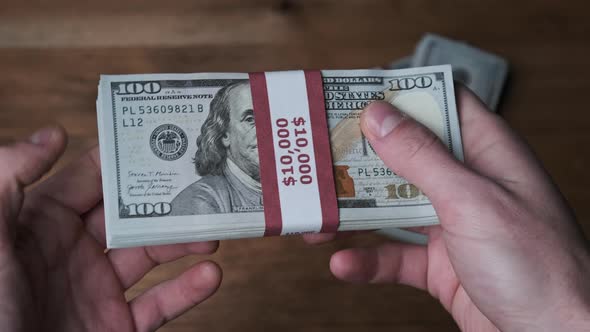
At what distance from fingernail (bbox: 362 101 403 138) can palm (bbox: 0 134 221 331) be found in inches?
9.1

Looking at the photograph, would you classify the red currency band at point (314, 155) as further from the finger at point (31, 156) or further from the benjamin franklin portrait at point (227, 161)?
the finger at point (31, 156)

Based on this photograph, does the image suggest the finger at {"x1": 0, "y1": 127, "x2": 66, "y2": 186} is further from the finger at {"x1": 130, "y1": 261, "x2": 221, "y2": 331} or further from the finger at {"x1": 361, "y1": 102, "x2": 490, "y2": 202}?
the finger at {"x1": 361, "y1": 102, "x2": 490, "y2": 202}

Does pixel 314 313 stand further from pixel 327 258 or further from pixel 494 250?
pixel 494 250

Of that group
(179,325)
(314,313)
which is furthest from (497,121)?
(179,325)

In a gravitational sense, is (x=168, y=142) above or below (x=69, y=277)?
above

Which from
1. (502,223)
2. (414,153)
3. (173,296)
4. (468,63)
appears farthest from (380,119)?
(468,63)

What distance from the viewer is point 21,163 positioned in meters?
0.59

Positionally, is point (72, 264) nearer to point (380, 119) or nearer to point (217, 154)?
point (217, 154)

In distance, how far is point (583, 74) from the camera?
1015 mm

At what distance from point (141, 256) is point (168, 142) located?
0.15 metres

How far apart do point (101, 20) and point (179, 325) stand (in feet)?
1.60

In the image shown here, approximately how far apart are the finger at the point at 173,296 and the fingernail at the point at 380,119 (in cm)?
24

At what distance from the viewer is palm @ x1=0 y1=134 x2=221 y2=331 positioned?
0.58m

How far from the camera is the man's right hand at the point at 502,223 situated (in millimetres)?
591
